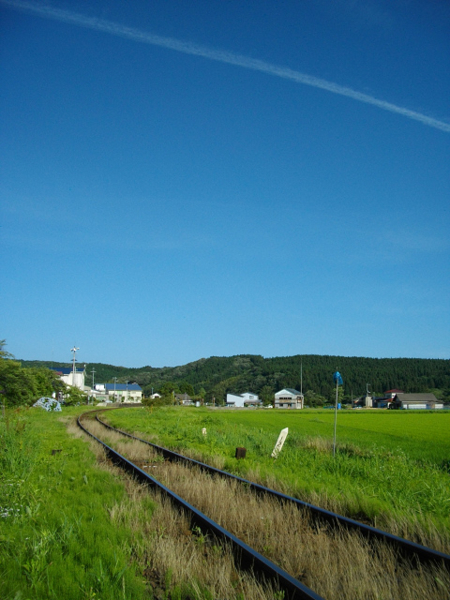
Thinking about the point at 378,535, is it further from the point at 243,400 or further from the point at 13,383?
the point at 243,400

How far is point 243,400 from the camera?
159m

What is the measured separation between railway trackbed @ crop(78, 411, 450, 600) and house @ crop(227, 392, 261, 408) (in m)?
148

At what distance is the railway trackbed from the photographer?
3816mm

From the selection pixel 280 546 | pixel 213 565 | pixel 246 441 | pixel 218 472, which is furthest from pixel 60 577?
pixel 246 441

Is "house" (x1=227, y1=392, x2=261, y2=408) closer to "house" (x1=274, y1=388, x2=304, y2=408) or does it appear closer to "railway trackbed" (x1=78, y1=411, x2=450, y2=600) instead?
"house" (x1=274, y1=388, x2=304, y2=408)

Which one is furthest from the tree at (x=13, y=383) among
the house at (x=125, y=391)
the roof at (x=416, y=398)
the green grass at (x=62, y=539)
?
the roof at (x=416, y=398)

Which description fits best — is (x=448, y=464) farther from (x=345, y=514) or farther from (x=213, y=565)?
(x=213, y=565)

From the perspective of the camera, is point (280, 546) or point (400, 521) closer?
point (280, 546)

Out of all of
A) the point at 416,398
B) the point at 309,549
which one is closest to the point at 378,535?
the point at 309,549

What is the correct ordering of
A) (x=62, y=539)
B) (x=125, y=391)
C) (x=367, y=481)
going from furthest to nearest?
(x=125, y=391) < (x=367, y=481) < (x=62, y=539)

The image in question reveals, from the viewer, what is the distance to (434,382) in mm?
172875

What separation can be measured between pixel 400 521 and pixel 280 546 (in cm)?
176

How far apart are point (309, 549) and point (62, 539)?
2.60 metres

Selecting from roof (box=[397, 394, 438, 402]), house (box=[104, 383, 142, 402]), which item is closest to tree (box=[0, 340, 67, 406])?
house (box=[104, 383, 142, 402])
